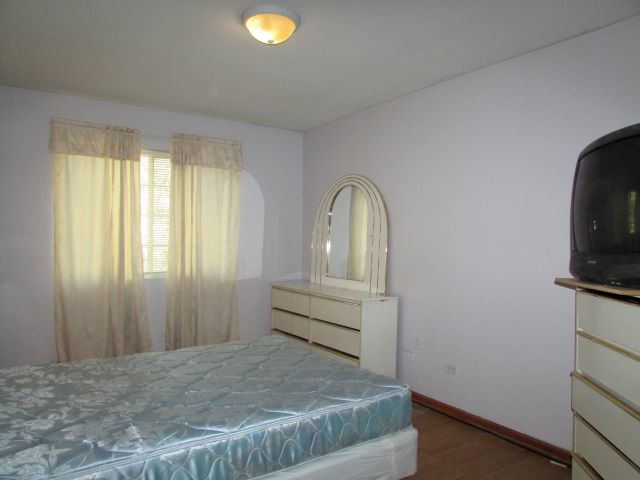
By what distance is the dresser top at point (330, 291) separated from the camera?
345cm

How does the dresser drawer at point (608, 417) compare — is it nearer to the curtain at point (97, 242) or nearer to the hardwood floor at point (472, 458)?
the hardwood floor at point (472, 458)

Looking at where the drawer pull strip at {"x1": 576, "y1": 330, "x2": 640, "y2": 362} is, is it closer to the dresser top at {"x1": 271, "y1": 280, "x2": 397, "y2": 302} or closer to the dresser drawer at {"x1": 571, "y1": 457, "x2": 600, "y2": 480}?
the dresser drawer at {"x1": 571, "y1": 457, "x2": 600, "y2": 480}

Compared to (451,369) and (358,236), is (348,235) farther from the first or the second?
(451,369)

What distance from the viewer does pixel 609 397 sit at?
1.43 m

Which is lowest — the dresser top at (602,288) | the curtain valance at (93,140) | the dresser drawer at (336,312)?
the dresser drawer at (336,312)

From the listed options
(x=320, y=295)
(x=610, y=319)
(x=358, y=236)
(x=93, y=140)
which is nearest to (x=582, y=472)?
(x=610, y=319)

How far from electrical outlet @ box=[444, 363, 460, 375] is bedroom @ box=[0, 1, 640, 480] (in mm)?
49

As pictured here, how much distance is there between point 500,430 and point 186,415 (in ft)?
6.83

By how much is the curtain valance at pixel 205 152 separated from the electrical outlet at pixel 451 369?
8.83 ft

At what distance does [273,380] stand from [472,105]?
2262 mm

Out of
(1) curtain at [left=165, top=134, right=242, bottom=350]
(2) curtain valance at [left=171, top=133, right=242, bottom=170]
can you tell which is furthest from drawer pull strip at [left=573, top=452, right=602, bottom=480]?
(2) curtain valance at [left=171, top=133, right=242, bottom=170]

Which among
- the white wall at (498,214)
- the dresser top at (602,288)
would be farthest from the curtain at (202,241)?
the dresser top at (602,288)

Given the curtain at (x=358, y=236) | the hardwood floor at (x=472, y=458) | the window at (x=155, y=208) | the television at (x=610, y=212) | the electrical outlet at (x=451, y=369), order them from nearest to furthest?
the television at (x=610, y=212) → the hardwood floor at (x=472, y=458) → the electrical outlet at (x=451, y=369) → the curtain at (x=358, y=236) → the window at (x=155, y=208)

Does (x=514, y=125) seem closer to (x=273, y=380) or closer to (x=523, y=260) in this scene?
(x=523, y=260)
